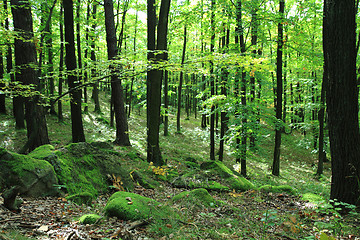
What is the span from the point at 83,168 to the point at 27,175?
5.13 feet

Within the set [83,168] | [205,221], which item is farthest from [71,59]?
[205,221]

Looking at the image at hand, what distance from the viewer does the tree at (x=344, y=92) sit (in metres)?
4.22

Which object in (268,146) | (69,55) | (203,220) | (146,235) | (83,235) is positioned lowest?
(268,146)

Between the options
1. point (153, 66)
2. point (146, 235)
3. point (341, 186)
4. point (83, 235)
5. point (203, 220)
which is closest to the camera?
point (83, 235)

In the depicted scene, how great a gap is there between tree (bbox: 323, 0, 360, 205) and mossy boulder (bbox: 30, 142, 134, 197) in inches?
197

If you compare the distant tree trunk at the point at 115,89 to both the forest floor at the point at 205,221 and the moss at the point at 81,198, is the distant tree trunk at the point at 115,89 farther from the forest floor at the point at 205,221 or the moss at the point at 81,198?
the moss at the point at 81,198

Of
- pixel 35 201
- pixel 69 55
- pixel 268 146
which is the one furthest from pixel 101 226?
pixel 268 146

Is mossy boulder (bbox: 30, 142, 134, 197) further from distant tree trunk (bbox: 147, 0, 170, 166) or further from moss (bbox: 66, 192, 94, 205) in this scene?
distant tree trunk (bbox: 147, 0, 170, 166)

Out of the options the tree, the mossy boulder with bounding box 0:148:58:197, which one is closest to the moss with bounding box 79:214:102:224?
the mossy boulder with bounding box 0:148:58:197

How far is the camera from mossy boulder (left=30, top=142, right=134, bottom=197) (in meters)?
4.52

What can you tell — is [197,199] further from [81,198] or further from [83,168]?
[83,168]

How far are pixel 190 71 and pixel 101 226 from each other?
4076 millimetres

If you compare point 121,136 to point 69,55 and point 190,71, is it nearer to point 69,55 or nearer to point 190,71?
point 69,55

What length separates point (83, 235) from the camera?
9.10 ft
